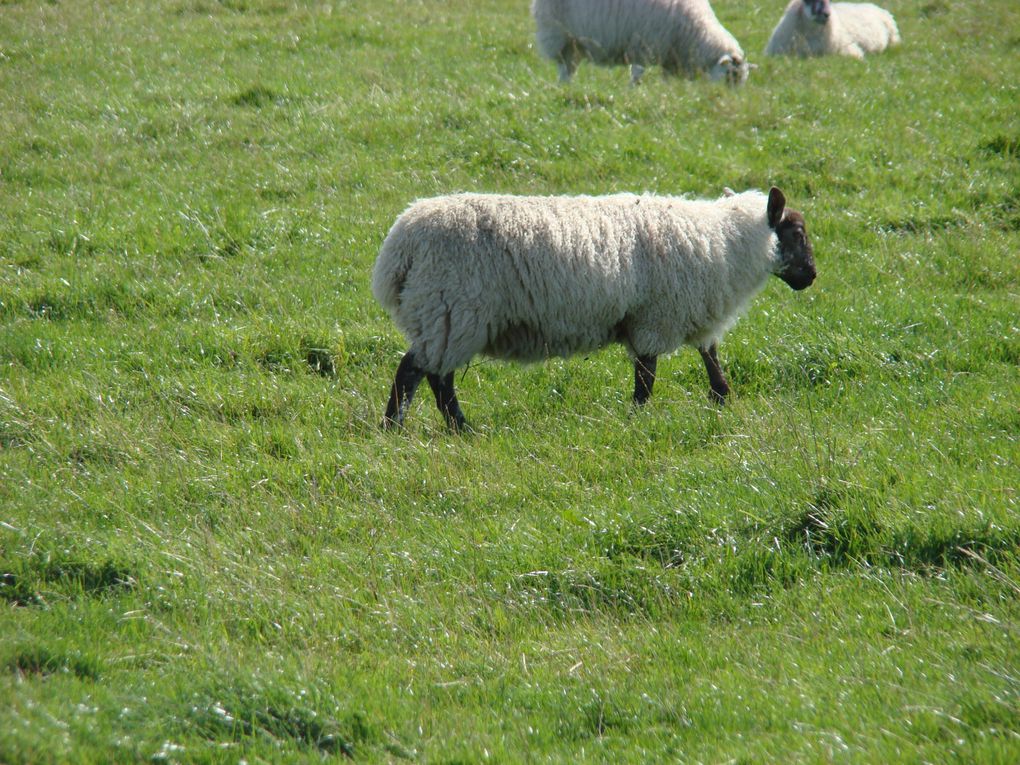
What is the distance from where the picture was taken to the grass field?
416cm

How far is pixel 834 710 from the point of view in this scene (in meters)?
4.03

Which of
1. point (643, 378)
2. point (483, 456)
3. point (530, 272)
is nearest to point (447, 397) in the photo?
point (483, 456)

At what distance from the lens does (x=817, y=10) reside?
1617 centimetres

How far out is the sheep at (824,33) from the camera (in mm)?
16312

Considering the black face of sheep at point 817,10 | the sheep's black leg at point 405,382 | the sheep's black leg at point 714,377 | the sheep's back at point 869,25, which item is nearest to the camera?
the sheep's black leg at point 405,382

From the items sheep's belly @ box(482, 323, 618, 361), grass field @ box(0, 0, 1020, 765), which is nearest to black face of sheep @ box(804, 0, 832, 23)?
grass field @ box(0, 0, 1020, 765)

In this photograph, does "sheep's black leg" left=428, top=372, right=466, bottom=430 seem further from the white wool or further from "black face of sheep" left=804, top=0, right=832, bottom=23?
"black face of sheep" left=804, top=0, right=832, bottom=23

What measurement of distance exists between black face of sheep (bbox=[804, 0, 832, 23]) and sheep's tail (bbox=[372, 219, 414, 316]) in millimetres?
11616

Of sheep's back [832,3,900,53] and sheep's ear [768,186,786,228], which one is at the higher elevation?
sheep's back [832,3,900,53]

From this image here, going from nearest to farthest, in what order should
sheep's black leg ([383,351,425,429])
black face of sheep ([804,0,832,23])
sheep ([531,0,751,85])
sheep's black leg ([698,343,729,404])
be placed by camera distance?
sheep's black leg ([383,351,425,429]) < sheep's black leg ([698,343,729,404]) < sheep ([531,0,751,85]) < black face of sheep ([804,0,832,23])

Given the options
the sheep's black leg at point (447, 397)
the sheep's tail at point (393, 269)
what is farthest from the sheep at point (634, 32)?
the sheep's black leg at point (447, 397)

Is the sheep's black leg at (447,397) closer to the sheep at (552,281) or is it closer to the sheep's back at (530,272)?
the sheep at (552,281)

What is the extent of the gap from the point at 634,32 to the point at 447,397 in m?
9.39

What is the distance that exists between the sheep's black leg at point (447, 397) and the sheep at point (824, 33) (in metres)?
11.2
